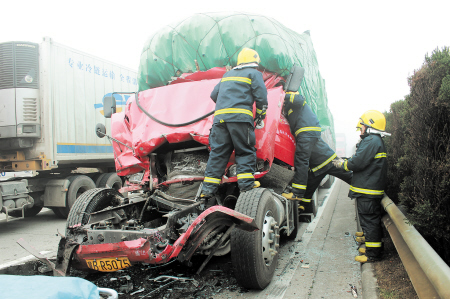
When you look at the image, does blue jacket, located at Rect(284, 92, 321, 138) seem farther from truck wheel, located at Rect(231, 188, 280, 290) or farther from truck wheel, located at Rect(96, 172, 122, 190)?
truck wheel, located at Rect(96, 172, 122, 190)

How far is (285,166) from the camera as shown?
14.3ft

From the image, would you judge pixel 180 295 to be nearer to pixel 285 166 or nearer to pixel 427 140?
pixel 285 166

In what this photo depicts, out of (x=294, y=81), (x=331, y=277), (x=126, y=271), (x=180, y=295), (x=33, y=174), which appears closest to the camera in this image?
(x=180, y=295)

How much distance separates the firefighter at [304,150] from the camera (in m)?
4.36

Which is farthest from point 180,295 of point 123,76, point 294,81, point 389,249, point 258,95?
point 123,76

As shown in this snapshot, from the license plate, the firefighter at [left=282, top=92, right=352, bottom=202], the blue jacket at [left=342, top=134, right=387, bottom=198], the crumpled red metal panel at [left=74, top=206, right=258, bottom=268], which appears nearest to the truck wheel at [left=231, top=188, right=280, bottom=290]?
the crumpled red metal panel at [left=74, top=206, right=258, bottom=268]

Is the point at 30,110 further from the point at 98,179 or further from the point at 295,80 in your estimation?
the point at 295,80

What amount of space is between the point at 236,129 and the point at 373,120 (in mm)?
1738

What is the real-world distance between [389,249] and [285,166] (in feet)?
4.98

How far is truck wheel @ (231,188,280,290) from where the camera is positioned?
285 cm

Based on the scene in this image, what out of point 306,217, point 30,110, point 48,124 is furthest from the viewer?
point 48,124

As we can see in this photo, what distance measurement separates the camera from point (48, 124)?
21.5ft

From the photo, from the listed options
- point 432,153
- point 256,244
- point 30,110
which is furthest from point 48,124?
point 432,153

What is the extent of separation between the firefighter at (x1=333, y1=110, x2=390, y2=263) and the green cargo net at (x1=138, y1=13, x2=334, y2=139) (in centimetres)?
144
